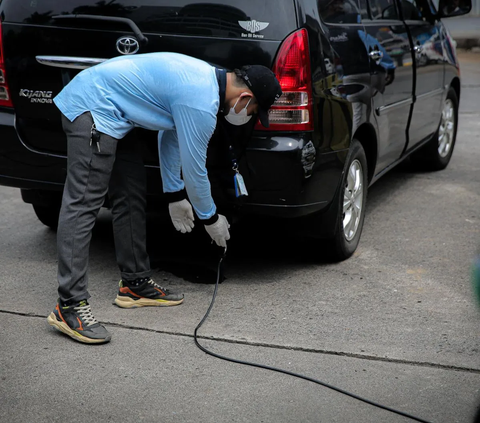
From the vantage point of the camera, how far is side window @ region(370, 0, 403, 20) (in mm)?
4938

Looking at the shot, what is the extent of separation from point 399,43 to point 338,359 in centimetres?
257

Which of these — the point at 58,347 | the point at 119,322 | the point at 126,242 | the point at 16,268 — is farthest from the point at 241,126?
the point at 16,268

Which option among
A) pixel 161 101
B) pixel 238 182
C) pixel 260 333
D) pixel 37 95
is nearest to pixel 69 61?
pixel 37 95

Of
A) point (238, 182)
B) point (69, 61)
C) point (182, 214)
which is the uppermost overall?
point (69, 61)

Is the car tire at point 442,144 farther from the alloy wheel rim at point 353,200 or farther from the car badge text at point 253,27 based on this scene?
the car badge text at point 253,27

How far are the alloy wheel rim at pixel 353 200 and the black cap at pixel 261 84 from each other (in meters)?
1.17

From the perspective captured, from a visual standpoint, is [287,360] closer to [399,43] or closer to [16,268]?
Answer: [16,268]

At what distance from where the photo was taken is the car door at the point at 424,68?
18.3 ft

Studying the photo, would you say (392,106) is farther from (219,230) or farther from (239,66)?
(219,230)

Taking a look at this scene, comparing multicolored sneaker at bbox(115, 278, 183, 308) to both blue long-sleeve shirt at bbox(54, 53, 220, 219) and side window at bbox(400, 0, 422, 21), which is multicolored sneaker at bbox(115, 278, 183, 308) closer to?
blue long-sleeve shirt at bbox(54, 53, 220, 219)

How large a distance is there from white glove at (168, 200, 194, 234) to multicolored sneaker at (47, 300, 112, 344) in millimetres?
643

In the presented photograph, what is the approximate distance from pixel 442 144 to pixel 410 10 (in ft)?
5.25

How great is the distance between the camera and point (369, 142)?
488cm

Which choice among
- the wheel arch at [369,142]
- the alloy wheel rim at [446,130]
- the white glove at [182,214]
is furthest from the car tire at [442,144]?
the white glove at [182,214]
